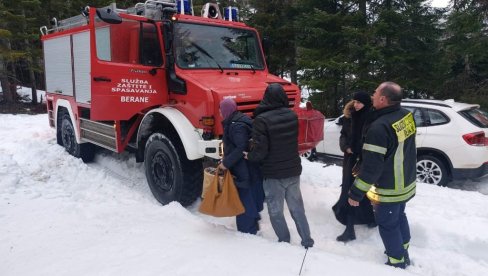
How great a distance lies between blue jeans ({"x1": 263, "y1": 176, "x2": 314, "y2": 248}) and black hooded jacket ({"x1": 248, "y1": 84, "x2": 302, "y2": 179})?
13cm

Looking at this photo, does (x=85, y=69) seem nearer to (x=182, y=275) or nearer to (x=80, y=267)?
(x=80, y=267)

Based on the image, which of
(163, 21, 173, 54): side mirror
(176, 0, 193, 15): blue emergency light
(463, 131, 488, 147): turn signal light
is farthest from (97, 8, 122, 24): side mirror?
(463, 131, 488, 147): turn signal light

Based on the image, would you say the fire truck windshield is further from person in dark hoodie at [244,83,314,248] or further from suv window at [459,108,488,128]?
suv window at [459,108,488,128]

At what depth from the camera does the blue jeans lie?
3.99m

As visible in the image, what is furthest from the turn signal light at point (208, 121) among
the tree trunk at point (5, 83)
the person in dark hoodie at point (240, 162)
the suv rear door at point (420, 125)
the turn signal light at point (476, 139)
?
the tree trunk at point (5, 83)

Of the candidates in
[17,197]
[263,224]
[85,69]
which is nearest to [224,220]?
[263,224]

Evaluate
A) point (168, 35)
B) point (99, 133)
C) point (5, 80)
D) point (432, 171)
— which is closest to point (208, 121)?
point (168, 35)

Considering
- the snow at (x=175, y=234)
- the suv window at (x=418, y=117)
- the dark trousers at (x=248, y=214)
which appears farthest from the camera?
the suv window at (x=418, y=117)

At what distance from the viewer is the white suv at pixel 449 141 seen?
6.29 m

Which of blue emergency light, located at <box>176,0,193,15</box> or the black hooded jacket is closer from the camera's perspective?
the black hooded jacket

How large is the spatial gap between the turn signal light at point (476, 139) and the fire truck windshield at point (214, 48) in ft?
12.0

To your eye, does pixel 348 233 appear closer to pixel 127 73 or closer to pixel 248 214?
pixel 248 214

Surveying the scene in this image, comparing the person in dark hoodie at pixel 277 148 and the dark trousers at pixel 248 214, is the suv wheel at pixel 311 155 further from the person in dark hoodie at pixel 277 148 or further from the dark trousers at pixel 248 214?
the person in dark hoodie at pixel 277 148

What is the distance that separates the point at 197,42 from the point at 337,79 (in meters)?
6.86
